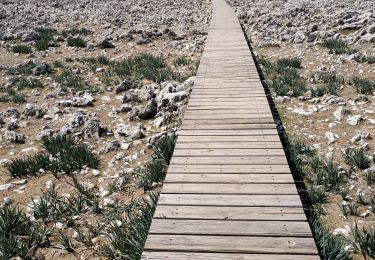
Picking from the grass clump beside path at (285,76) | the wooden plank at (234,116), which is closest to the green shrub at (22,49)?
the grass clump beside path at (285,76)

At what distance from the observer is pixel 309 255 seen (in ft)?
14.3

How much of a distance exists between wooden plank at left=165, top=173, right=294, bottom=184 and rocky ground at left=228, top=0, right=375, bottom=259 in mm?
840

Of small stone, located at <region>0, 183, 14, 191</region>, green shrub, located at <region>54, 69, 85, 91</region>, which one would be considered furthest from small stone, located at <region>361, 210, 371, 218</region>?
green shrub, located at <region>54, 69, 85, 91</region>

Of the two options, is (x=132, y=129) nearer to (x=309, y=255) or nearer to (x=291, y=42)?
(x=309, y=255)

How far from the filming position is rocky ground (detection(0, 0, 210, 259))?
20.1ft

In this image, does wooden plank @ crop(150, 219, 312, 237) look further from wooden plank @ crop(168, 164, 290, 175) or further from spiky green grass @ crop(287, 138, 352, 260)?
wooden plank @ crop(168, 164, 290, 175)

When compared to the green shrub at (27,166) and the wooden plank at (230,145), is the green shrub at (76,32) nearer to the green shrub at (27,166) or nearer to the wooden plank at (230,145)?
the green shrub at (27,166)

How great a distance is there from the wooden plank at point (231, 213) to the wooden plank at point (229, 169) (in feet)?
A: 3.42

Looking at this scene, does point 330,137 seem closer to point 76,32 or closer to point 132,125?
point 132,125

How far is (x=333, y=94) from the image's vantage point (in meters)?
11.0

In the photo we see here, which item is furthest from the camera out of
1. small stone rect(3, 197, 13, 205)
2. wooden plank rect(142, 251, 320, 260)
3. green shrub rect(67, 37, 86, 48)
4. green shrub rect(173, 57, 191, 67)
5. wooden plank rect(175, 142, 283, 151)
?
green shrub rect(67, 37, 86, 48)

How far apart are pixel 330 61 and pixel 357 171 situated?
877 centimetres

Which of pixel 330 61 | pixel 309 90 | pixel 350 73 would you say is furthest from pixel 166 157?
pixel 330 61

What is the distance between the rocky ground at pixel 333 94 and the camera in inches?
242
